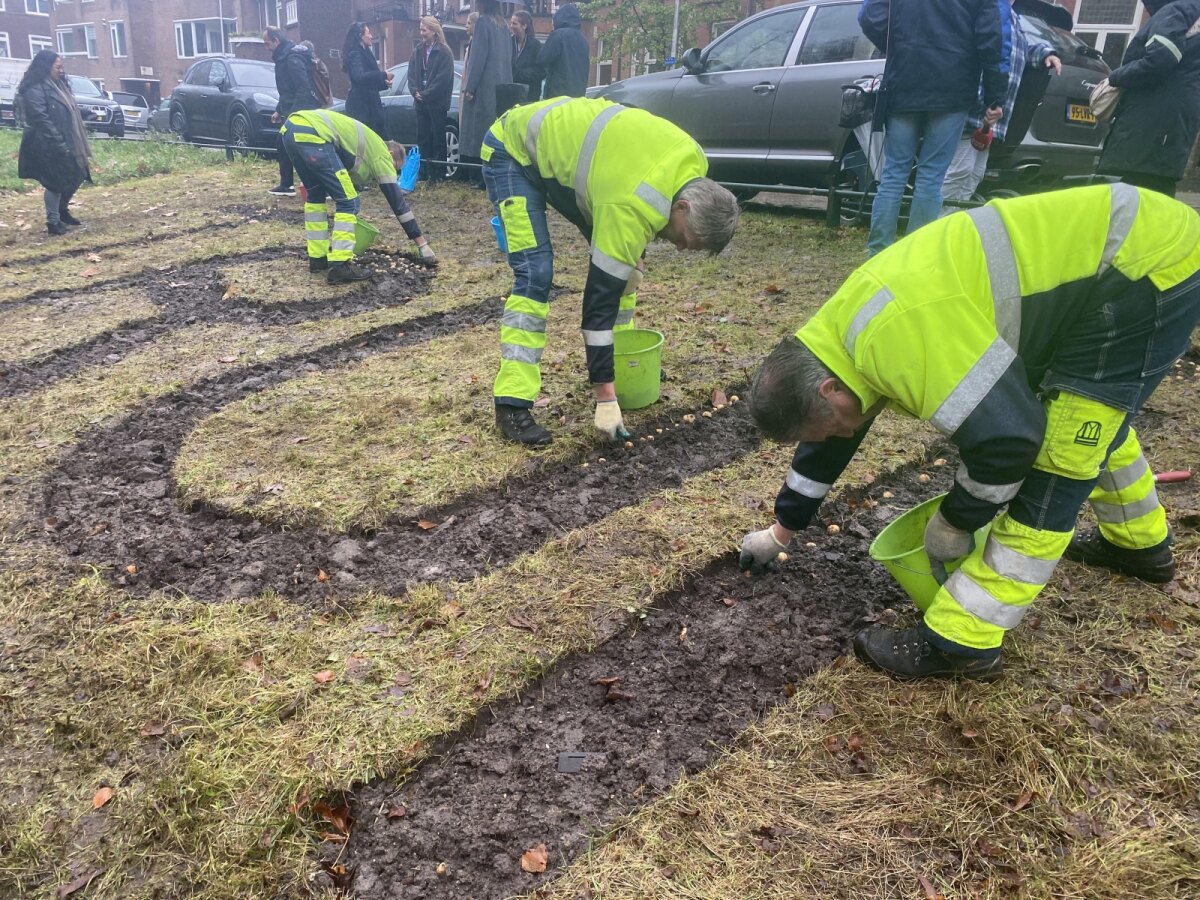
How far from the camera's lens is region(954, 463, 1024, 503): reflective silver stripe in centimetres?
194

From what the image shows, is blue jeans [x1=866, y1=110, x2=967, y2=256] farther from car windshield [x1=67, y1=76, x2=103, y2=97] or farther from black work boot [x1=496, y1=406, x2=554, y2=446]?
car windshield [x1=67, y1=76, x2=103, y2=97]

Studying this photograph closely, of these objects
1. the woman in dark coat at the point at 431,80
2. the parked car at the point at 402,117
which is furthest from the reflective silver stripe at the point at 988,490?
the parked car at the point at 402,117

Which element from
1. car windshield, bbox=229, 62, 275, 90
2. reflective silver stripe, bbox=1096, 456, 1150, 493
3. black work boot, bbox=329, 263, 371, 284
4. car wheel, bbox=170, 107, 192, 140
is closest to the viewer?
reflective silver stripe, bbox=1096, 456, 1150, 493

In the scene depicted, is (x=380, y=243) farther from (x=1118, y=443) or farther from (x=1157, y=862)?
(x=1157, y=862)

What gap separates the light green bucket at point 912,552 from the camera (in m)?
2.29

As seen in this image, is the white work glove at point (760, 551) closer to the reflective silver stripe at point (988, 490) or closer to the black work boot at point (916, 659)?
the black work boot at point (916, 659)

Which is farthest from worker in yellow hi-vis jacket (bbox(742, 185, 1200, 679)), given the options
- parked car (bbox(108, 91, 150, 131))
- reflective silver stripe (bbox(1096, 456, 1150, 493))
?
parked car (bbox(108, 91, 150, 131))

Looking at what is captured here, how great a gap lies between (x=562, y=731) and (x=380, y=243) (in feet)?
21.5

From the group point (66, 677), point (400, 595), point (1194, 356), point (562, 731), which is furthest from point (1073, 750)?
point (1194, 356)

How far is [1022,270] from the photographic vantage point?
1.89 m

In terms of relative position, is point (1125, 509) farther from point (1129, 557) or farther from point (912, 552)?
point (912, 552)

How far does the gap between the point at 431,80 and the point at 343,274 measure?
4085mm

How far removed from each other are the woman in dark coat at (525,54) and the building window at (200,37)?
118 ft

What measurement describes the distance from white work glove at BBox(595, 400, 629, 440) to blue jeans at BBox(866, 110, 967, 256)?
2.53 meters
